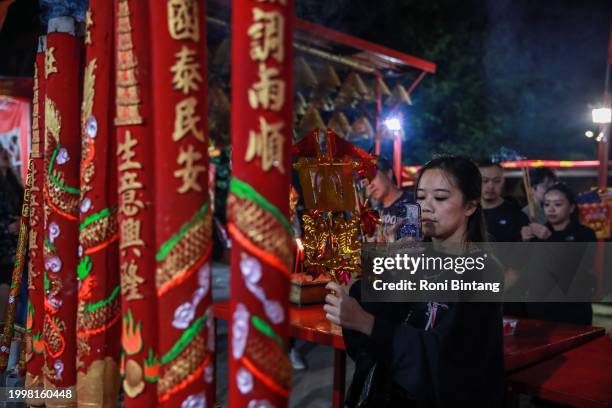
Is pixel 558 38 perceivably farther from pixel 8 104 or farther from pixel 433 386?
pixel 433 386

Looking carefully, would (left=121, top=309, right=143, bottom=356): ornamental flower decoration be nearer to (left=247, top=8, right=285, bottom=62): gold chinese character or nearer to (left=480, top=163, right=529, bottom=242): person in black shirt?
(left=247, top=8, right=285, bottom=62): gold chinese character

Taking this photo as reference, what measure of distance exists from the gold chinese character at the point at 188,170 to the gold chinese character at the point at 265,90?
0.15m

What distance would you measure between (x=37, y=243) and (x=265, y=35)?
3.42 feet

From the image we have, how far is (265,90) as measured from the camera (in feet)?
2.97

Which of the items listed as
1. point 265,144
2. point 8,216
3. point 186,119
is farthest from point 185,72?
point 8,216

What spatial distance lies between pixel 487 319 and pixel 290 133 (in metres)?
1.12

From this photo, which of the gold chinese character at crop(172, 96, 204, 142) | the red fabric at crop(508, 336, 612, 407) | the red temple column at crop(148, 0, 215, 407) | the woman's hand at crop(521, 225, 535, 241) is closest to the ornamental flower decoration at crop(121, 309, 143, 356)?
the red temple column at crop(148, 0, 215, 407)

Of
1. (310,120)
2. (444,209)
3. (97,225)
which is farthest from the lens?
(310,120)

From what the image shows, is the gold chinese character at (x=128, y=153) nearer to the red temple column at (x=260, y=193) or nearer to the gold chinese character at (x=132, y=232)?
the gold chinese character at (x=132, y=232)

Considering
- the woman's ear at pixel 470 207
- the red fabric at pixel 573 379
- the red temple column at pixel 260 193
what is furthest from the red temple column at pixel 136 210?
the red fabric at pixel 573 379

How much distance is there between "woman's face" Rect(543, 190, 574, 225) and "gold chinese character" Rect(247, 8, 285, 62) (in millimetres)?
3892

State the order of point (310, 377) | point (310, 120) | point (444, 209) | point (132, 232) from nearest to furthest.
→ point (132, 232)
point (444, 209)
point (310, 377)
point (310, 120)

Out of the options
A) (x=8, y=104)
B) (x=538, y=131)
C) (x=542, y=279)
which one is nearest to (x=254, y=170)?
(x=542, y=279)

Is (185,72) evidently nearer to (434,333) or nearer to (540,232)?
(434,333)
